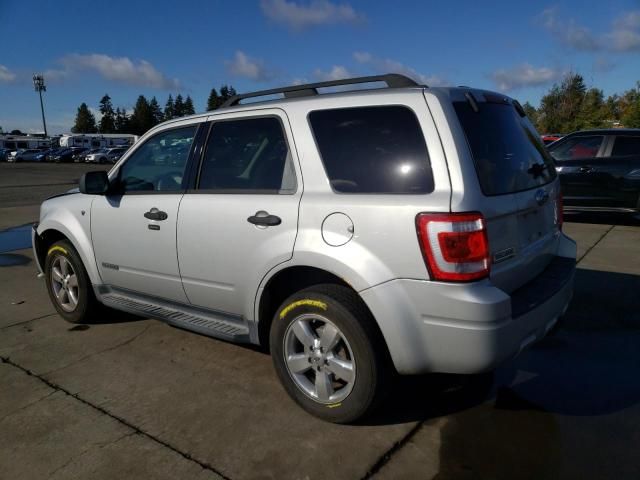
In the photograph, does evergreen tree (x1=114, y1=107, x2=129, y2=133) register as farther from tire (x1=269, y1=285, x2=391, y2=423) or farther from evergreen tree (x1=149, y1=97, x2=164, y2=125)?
tire (x1=269, y1=285, x2=391, y2=423)

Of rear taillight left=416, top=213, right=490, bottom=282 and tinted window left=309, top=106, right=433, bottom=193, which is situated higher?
tinted window left=309, top=106, right=433, bottom=193

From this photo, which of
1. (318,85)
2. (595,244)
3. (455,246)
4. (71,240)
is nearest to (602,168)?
(595,244)

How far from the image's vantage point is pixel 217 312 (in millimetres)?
3404

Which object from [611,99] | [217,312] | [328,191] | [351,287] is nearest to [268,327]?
[217,312]

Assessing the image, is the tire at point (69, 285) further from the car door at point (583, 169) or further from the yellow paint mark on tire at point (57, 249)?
the car door at point (583, 169)

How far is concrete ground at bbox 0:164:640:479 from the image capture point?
2.52 m

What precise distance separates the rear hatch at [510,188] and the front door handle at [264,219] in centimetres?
111

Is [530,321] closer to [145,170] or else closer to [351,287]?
[351,287]

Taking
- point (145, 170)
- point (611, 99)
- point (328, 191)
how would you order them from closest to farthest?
point (328, 191) → point (145, 170) → point (611, 99)

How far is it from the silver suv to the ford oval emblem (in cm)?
1

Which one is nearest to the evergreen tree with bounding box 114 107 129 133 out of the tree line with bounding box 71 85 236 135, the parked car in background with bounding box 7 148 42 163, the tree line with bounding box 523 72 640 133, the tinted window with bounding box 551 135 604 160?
the tree line with bounding box 71 85 236 135

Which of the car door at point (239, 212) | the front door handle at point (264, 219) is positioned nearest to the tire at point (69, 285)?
the car door at point (239, 212)

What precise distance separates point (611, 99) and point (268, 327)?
180 feet

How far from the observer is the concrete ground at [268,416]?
2523mm
